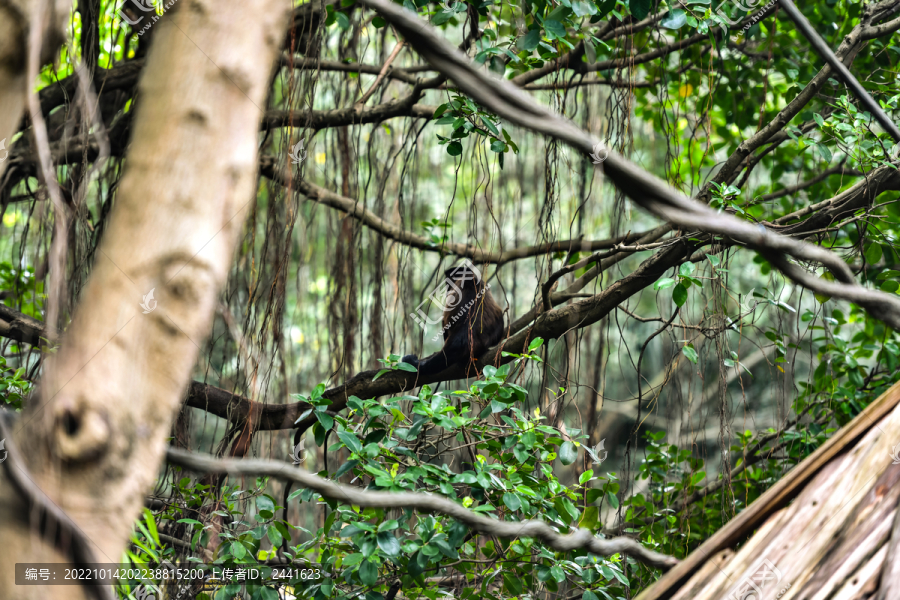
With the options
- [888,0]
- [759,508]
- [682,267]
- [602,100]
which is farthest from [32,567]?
[602,100]

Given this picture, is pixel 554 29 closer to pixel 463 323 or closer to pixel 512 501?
pixel 512 501

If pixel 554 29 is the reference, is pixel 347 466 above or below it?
below

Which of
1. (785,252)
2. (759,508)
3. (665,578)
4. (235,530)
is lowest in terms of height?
(235,530)

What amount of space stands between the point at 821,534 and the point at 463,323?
2924 mm

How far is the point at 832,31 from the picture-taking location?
161 inches

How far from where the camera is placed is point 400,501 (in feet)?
3.51

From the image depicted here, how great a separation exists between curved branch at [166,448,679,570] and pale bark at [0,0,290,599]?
6.4 inches

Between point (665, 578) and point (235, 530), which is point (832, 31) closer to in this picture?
point (665, 578)

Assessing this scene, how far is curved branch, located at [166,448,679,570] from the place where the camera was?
97 cm

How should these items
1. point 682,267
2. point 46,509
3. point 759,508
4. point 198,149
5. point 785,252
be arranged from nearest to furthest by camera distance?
1. point 46,509
2. point 198,149
3. point 785,252
4. point 759,508
5. point 682,267

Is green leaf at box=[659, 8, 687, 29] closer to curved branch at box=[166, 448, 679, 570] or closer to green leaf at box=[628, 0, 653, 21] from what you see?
green leaf at box=[628, 0, 653, 21]

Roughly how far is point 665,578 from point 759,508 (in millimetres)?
232

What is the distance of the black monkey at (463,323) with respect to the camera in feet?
11.9

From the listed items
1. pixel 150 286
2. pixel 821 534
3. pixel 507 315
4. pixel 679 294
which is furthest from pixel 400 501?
pixel 507 315
